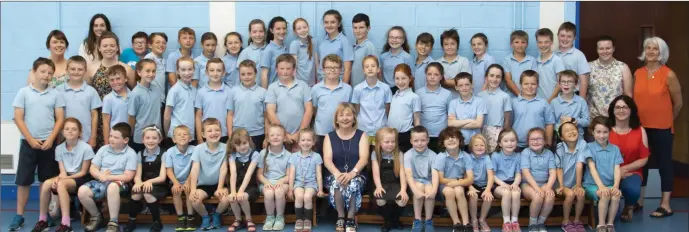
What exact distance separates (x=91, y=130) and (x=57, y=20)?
1.45 m

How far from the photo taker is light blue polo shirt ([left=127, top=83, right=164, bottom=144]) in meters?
6.77

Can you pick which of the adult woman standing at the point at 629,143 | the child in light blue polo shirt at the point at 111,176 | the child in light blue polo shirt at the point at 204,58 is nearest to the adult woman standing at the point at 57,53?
the child in light blue polo shirt at the point at 111,176

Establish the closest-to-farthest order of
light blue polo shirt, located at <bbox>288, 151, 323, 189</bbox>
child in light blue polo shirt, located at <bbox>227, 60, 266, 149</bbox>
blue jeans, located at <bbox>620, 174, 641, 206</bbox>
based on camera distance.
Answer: light blue polo shirt, located at <bbox>288, 151, 323, 189</bbox>
blue jeans, located at <bbox>620, 174, 641, 206</bbox>
child in light blue polo shirt, located at <bbox>227, 60, 266, 149</bbox>

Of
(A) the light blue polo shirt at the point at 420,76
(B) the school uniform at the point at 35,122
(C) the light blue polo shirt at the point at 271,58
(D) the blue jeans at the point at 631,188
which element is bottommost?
(D) the blue jeans at the point at 631,188

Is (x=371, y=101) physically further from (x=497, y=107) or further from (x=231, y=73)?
(x=231, y=73)

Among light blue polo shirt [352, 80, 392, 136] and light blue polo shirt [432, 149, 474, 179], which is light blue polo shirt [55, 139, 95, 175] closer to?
light blue polo shirt [352, 80, 392, 136]

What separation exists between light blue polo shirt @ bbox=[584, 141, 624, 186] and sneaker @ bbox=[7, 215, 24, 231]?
185 inches

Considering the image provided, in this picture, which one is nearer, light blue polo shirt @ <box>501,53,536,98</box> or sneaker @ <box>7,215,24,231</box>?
sneaker @ <box>7,215,24,231</box>

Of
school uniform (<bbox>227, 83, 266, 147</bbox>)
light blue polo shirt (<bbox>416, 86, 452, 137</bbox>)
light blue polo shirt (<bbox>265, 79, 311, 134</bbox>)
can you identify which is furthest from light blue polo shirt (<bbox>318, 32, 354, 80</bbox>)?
light blue polo shirt (<bbox>416, 86, 452, 137</bbox>)

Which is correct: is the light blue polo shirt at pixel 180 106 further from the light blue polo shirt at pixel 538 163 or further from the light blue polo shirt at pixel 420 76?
the light blue polo shirt at pixel 538 163

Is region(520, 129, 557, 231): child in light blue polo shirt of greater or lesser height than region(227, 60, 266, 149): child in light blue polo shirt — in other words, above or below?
below

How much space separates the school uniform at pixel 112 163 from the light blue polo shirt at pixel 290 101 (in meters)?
1.24

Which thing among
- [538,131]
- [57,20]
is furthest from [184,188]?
[538,131]

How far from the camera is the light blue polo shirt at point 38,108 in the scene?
21.6 ft
